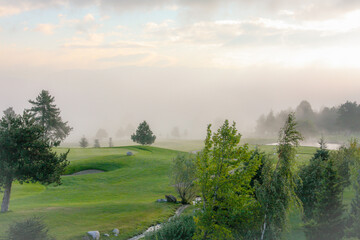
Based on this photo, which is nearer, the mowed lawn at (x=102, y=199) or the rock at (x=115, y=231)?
the rock at (x=115, y=231)

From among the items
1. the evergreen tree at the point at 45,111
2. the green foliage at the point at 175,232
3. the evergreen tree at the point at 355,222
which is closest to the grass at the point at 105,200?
the evergreen tree at the point at 355,222

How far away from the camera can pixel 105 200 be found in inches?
1689

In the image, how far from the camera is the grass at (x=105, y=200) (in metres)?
31.4

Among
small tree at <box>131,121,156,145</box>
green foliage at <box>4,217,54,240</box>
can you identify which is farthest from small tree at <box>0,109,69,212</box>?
small tree at <box>131,121,156,145</box>

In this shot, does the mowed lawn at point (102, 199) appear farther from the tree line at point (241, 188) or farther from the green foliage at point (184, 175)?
the tree line at point (241, 188)

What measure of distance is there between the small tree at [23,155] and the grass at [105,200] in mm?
4470

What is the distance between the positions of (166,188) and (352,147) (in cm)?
3117

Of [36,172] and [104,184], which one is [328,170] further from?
[104,184]

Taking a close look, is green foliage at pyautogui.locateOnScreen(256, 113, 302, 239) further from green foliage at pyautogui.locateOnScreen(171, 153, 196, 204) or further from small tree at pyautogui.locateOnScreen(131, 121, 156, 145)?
small tree at pyautogui.locateOnScreen(131, 121, 156, 145)

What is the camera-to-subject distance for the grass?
3141 centimetres

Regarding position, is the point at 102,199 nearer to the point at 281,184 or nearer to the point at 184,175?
the point at 184,175

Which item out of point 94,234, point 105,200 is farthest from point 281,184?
point 105,200

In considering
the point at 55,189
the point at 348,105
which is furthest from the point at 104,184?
the point at 348,105

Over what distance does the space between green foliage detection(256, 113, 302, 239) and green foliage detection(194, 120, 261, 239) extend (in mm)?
972
